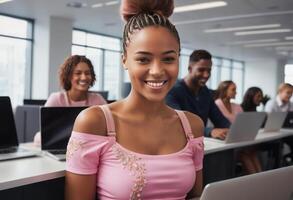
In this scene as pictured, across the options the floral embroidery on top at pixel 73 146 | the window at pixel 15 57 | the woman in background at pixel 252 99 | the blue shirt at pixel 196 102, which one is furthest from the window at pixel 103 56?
the floral embroidery on top at pixel 73 146

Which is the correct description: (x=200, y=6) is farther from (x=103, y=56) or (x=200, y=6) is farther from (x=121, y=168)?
(x=121, y=168)

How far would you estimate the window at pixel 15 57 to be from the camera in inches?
280

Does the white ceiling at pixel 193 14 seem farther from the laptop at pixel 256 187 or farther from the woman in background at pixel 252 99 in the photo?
the laptop at pixel 256 187

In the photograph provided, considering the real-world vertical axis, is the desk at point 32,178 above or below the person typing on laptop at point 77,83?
below

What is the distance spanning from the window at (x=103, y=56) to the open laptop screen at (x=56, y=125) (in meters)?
6.92

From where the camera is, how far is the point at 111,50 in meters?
9.45

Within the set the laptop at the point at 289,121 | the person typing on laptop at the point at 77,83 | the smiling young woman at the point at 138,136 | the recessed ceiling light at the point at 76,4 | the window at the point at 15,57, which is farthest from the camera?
the window at the point at 15,57

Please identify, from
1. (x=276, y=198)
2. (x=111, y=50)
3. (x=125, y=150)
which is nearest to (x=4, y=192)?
(x=125, y=150)

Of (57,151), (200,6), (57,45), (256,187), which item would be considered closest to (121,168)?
(256,187)

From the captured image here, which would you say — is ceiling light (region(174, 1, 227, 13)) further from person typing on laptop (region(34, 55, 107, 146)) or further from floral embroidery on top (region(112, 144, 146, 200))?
floral embroidery on top (region(112, 144, 146, 200))

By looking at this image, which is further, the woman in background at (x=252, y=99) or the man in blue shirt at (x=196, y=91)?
the woman in background at (x=252, y=99)

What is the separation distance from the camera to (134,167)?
1.01m

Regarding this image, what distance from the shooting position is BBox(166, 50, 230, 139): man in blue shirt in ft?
7.47

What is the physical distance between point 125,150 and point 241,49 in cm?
1142
